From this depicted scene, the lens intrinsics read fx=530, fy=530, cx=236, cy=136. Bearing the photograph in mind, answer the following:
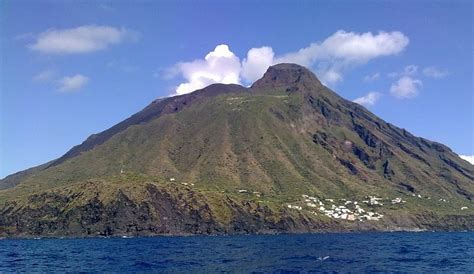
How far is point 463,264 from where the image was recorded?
96562 mm

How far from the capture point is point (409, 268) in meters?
88.9

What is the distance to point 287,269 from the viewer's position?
86.9 m

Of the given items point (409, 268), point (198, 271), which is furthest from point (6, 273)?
point (409, 268)

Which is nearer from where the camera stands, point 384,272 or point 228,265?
point 384,272

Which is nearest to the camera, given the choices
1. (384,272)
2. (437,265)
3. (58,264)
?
(384,272)

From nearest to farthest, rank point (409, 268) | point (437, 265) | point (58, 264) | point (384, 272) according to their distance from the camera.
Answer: point (384, 272) → point (409, 268) → point (437, 265) → point (58, 264)

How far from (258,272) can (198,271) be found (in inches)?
392

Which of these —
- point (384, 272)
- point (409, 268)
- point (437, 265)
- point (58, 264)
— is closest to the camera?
point (384, 272)

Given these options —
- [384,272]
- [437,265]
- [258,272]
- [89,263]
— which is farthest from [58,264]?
[437,265]

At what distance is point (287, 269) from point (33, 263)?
53289mm

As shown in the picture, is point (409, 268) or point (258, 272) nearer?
point (258, 272)

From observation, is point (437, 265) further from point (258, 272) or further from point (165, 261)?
point (165, 261)

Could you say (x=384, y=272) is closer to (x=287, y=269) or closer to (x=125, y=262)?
(x=287, y=269)

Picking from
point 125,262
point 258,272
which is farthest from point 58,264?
point 258,272
